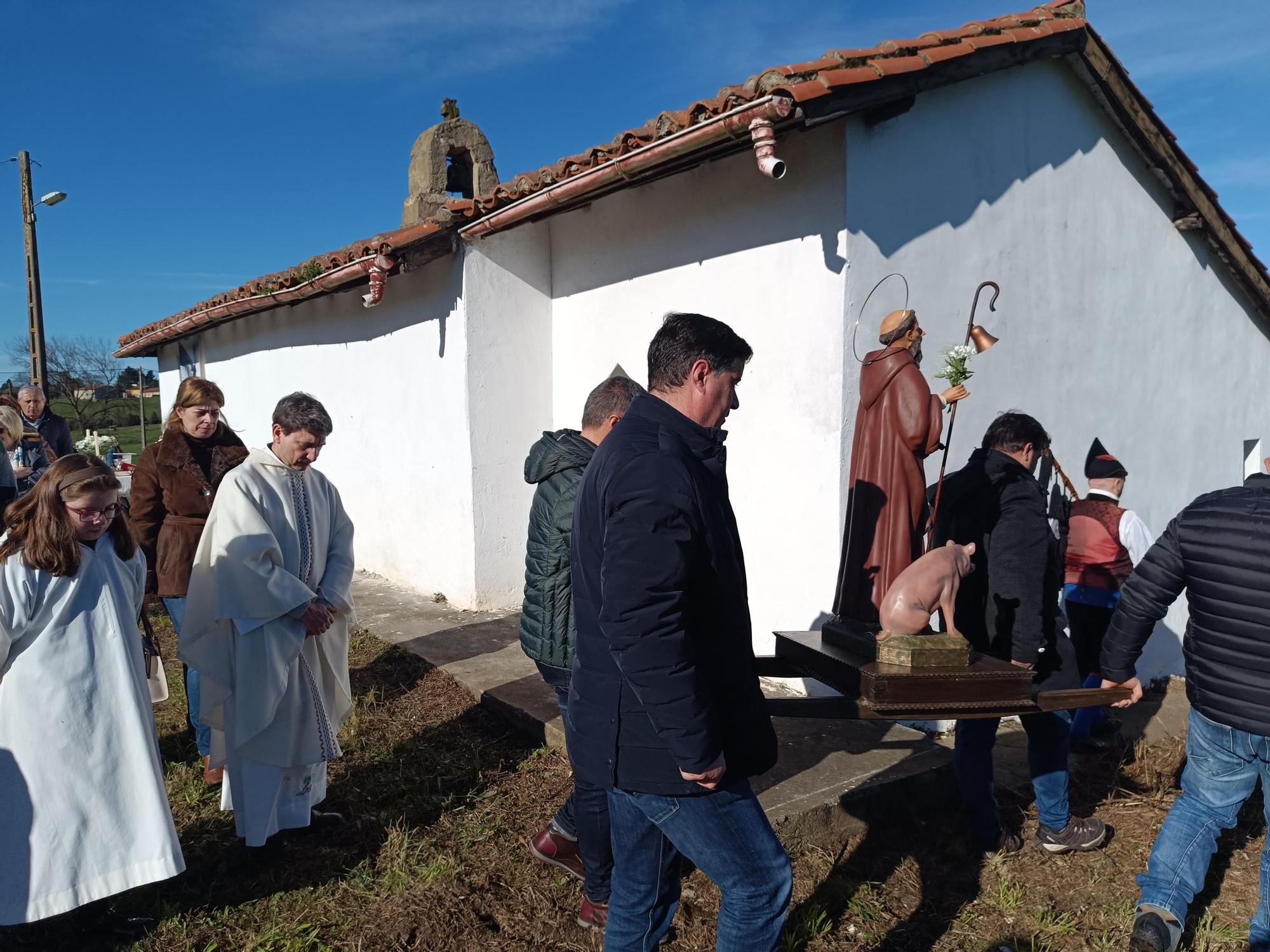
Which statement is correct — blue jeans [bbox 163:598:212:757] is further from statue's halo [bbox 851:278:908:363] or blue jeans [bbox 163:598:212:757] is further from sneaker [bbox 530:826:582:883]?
statue's halo [bbox 851:278:908:363]

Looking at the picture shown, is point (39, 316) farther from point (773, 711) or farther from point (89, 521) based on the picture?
point (773, 711)

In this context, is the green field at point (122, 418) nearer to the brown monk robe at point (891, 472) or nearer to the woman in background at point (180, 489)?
the woman in background at point (180, 489)

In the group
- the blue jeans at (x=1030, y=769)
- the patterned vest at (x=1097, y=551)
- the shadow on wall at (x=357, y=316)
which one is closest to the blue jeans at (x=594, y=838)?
the blue jeans at (x=1030, y=769)

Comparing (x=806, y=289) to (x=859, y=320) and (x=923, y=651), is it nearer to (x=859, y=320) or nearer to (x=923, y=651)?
(x=859, y=320)

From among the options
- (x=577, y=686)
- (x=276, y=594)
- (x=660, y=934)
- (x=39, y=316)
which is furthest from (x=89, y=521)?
(x=39, y=316)

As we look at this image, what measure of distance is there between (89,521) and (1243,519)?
3777 millimetres

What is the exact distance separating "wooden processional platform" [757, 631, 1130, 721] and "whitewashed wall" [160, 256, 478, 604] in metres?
4.64

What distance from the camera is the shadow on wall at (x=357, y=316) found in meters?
7.18

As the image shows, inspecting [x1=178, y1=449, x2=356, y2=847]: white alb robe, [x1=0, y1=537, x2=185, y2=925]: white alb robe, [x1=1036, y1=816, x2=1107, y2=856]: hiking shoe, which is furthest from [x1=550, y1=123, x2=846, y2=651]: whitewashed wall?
[x1=0, y1=537, x2=185, y2=925]: white alb robe

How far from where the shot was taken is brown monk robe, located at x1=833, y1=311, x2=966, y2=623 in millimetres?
3271

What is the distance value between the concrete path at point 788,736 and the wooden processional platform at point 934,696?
1.01 meters

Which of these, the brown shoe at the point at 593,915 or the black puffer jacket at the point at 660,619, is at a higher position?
the black puffer jacket at the point at 660,619

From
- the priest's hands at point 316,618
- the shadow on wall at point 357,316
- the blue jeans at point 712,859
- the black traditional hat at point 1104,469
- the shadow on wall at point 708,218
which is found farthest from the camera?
the shadow on wall at point 357,316

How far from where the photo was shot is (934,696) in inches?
108
